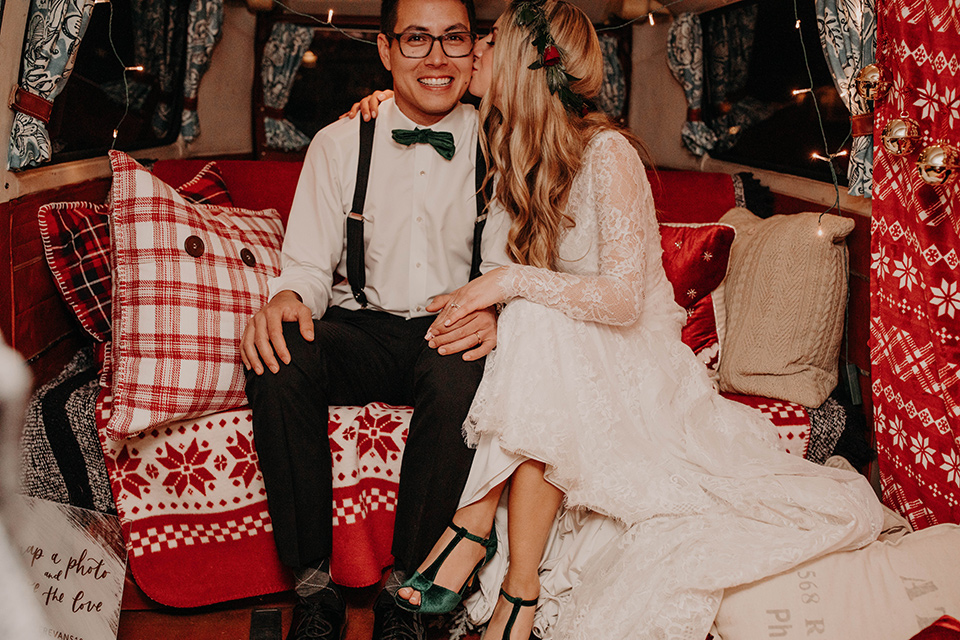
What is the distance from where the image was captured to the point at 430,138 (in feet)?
6.70

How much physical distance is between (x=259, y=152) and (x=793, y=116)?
8.07 ft

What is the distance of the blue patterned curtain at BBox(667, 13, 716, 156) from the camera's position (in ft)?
10.5

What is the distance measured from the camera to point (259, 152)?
3514mm

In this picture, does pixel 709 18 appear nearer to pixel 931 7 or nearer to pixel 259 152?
pixel 931 7

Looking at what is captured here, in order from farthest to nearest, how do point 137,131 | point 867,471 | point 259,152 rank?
1. point 259,152
2. point 137,131
3. point 867,471

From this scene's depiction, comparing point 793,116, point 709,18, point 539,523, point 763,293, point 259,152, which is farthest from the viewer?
point 259,152

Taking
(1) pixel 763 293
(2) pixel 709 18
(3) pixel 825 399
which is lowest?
(3) pixel 825 399

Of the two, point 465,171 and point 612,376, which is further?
point 465,171

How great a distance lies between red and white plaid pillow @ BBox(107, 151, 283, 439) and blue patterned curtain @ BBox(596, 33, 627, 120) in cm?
223

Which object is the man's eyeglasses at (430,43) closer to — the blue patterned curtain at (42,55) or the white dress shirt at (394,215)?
the white dress shirt at (394,215)

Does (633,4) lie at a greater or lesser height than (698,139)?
greater

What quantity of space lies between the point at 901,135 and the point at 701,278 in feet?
2.58

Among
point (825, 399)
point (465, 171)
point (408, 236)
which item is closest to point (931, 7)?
point (825, 399)

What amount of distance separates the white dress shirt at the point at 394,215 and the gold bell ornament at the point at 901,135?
101 cm
